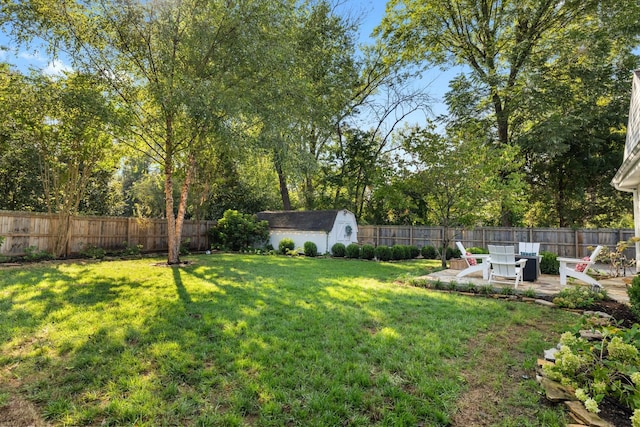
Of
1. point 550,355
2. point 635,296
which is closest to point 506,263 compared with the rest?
point 635,296

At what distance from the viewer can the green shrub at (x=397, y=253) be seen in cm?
1469

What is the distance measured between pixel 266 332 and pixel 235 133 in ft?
20.0

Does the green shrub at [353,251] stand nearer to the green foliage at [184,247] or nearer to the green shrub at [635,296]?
the green foliage at [184,247]

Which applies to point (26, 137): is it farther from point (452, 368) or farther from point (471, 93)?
point (471, 93)

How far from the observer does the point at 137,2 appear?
8.43 metres

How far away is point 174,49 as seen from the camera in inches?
350

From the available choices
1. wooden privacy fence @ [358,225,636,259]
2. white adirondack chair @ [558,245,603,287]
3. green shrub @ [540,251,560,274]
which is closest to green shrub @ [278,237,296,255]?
wooden privacy fence @ [358,225,636,259]

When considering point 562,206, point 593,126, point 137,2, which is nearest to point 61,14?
point 137,2

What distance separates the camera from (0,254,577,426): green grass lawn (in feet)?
7.93

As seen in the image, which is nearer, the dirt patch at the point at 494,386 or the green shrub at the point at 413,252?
the dirt patch at the point at 494,386

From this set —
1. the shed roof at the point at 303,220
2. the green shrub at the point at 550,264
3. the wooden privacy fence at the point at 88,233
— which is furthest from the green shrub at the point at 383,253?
the wooden privacy fence at the point at 88,233

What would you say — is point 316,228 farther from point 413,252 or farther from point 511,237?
point 511,237

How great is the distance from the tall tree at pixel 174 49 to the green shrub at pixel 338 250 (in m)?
8.03

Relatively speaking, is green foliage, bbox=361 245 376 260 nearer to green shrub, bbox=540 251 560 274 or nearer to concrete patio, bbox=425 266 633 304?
concrete patio, bbox=425 266 633 304
